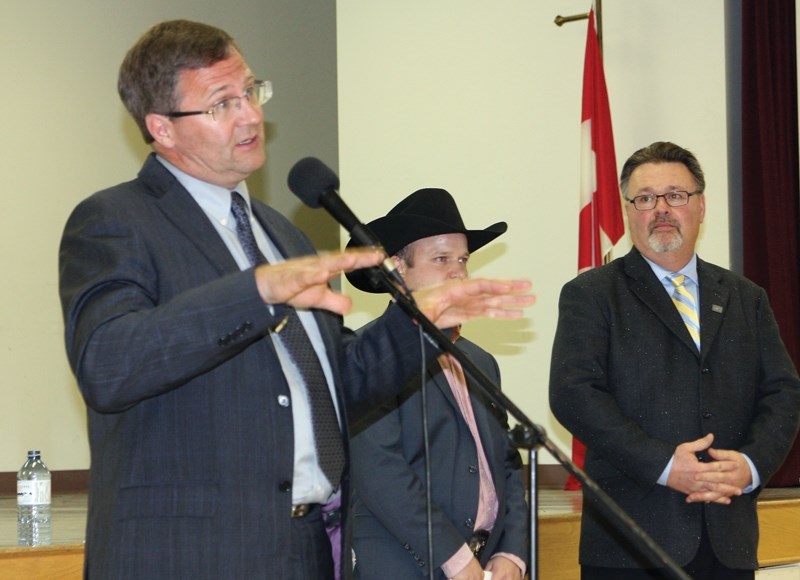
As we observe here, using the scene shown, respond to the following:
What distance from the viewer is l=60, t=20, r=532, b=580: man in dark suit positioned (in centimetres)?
169

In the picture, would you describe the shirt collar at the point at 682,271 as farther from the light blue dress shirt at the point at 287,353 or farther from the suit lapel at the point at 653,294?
the light blue dress shirt at the point at 287,353

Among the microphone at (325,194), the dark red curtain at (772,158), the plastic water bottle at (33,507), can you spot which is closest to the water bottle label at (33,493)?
the plastic water bottle at (33,507)

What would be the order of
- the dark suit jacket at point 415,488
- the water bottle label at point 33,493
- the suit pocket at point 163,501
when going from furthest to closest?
the water bottle label at point 33,493, the dark suit jacket at point 415,488, the suit pocket at point 163,501

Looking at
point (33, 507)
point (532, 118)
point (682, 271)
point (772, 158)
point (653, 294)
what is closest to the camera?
point (653, 294)

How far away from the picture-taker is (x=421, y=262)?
3.19 meters

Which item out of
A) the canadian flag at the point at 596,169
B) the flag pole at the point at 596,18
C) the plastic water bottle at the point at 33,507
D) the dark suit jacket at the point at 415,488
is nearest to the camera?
the dark suit jacket at the point at 415,488

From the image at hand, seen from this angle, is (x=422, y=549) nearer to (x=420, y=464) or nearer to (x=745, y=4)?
(x=420, y=464)

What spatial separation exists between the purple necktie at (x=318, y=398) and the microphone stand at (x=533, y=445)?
0.32 metres

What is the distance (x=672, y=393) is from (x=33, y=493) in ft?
8.93

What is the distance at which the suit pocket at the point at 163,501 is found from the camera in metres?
1.81

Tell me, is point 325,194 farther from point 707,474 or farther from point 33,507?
point 33,507

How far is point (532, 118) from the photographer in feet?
18.3

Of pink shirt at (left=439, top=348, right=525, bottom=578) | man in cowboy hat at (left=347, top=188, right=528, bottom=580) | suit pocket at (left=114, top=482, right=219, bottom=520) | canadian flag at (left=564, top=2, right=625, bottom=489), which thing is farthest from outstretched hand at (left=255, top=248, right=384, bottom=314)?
canadian flag at (left=564, top=2, right=625, bottom=489)

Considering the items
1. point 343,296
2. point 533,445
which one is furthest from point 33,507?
point 533,445
